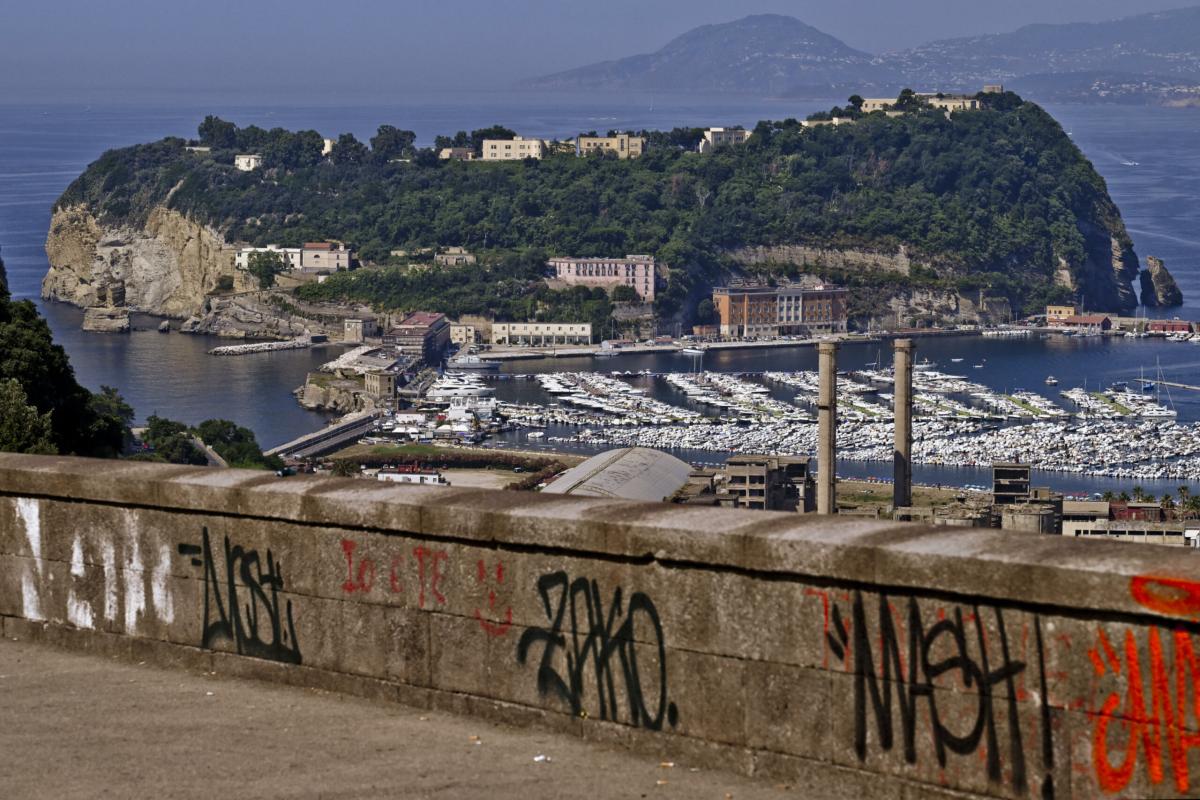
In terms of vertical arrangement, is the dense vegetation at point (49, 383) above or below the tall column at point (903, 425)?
above

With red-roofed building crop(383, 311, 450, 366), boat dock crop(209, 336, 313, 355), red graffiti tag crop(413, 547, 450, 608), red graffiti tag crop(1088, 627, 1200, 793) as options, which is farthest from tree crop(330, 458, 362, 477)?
red graffiti tag crop(1088, 627, 1200, 793)

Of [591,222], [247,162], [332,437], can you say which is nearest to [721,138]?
[591,222]

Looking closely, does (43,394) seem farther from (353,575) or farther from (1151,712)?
(1151,712)

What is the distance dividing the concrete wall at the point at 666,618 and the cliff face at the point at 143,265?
331 ft

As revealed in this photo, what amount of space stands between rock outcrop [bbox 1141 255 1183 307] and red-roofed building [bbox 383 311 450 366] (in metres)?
39.3

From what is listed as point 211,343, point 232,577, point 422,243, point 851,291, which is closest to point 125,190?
point 422,243

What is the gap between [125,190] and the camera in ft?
409

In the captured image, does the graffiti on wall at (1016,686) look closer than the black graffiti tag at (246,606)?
Yes

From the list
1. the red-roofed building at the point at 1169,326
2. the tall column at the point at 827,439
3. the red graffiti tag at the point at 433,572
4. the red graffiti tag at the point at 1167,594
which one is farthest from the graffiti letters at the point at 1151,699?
the red-roofed building at the point at 1169,326

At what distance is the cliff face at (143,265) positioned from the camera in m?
109

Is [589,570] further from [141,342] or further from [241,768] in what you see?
[141,342]

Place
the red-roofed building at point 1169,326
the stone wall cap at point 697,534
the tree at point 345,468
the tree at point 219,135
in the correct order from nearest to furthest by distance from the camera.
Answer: the stone wall cap at point 697,534 < the tree at point 345,468 < the red-roofed building at point 1169,326 < the tree at point 219,135

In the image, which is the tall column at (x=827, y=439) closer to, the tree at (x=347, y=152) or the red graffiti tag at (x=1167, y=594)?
the red graffiti tag at (x=1167, y=594)

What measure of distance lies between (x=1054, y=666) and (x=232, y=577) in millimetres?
2328
